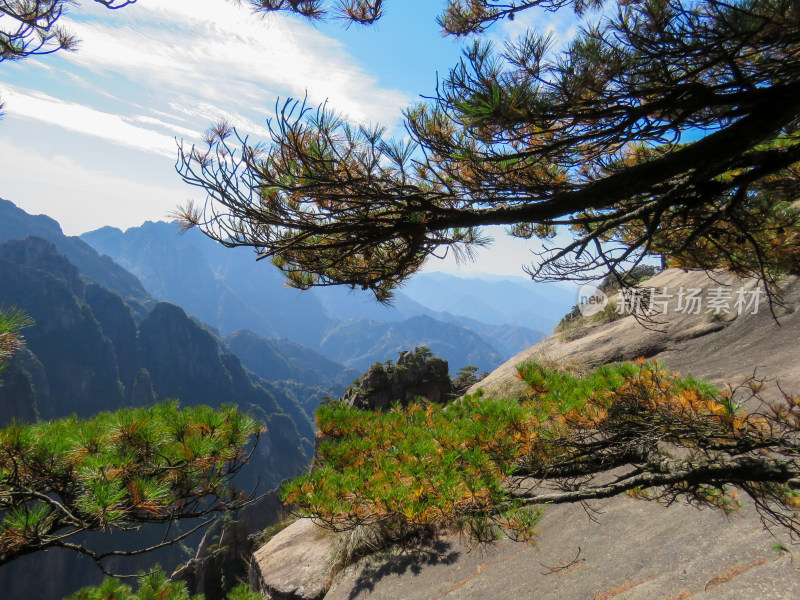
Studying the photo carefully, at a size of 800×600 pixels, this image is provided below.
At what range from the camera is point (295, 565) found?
518 centimetres

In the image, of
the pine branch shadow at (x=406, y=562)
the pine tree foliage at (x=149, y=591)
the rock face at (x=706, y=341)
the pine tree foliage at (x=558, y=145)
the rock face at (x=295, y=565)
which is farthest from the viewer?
the rock face at (x=706, y=341)

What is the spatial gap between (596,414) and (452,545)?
2244 millimetres

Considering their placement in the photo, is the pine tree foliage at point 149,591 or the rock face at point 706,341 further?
the rock face at point 706,341

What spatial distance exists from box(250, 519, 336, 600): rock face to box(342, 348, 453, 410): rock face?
11.8 metres

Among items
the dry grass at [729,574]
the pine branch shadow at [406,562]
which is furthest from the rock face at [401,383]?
the dry grass at [729,574]

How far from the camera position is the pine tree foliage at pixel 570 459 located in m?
2.25

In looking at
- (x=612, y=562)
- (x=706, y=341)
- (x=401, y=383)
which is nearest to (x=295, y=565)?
(x=612, y=562)

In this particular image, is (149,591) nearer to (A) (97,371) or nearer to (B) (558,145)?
(B) (558,145)

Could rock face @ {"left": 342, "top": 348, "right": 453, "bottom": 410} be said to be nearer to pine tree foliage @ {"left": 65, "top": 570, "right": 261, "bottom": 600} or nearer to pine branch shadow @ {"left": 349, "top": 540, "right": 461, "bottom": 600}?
pine tree foliage @ {"left": 65, "top": 570, "right": 261, "bottom": 600}

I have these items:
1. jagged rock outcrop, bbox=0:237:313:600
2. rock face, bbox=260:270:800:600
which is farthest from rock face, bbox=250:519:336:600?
jagged rock outcrop, bbox=0:237:313:600

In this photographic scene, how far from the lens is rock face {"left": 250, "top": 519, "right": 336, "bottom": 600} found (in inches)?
183

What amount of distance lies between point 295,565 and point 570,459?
4.31m

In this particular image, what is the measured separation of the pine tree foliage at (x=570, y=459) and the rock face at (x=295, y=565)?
102 inches

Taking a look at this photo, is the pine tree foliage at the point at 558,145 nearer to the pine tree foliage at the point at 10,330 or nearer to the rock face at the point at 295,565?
the pine tree foliage at the point at 10,330
